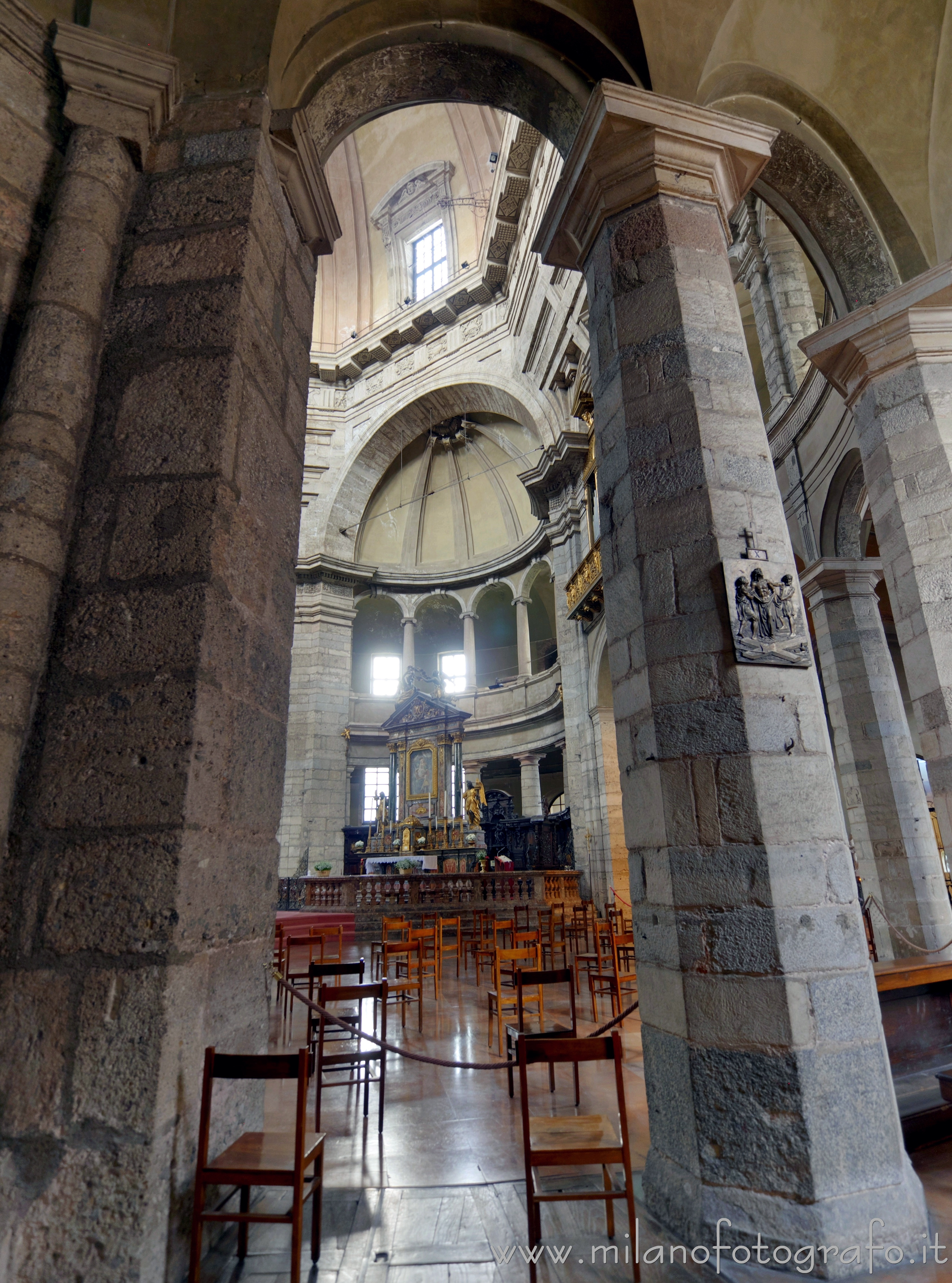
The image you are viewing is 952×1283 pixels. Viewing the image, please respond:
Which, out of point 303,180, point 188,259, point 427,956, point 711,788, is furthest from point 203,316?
point 427,956

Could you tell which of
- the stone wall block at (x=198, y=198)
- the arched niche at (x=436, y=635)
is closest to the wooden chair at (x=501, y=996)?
the stone wall block at (x=198, y=198)

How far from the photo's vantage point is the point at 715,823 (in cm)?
259

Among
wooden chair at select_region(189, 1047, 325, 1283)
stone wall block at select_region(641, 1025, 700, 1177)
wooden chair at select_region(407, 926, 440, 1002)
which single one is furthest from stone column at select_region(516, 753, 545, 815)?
wooden chair at select_region(189, 1047, 325, 1283)

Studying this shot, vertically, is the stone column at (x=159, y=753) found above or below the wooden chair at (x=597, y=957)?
above

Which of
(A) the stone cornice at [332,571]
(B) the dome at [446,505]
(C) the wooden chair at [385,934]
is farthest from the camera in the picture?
(B) the dome at [446,505]

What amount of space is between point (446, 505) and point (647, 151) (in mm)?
17165

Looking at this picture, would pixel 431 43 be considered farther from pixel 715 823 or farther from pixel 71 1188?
pixel 71 1188

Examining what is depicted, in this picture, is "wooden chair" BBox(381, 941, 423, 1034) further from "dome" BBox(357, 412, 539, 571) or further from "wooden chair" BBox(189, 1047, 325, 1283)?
"dome" BBox(357, 412, 539, 571)

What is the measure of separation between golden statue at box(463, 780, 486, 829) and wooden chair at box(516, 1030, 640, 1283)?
1254 centimetres

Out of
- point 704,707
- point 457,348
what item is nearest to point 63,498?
point 704,707

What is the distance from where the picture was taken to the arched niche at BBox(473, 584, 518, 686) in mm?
20969

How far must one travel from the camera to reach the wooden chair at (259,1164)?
1.92 meters

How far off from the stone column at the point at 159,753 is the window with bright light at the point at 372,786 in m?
15.6

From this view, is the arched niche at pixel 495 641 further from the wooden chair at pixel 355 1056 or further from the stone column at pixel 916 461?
the wooden chair at pixel 355 1056
